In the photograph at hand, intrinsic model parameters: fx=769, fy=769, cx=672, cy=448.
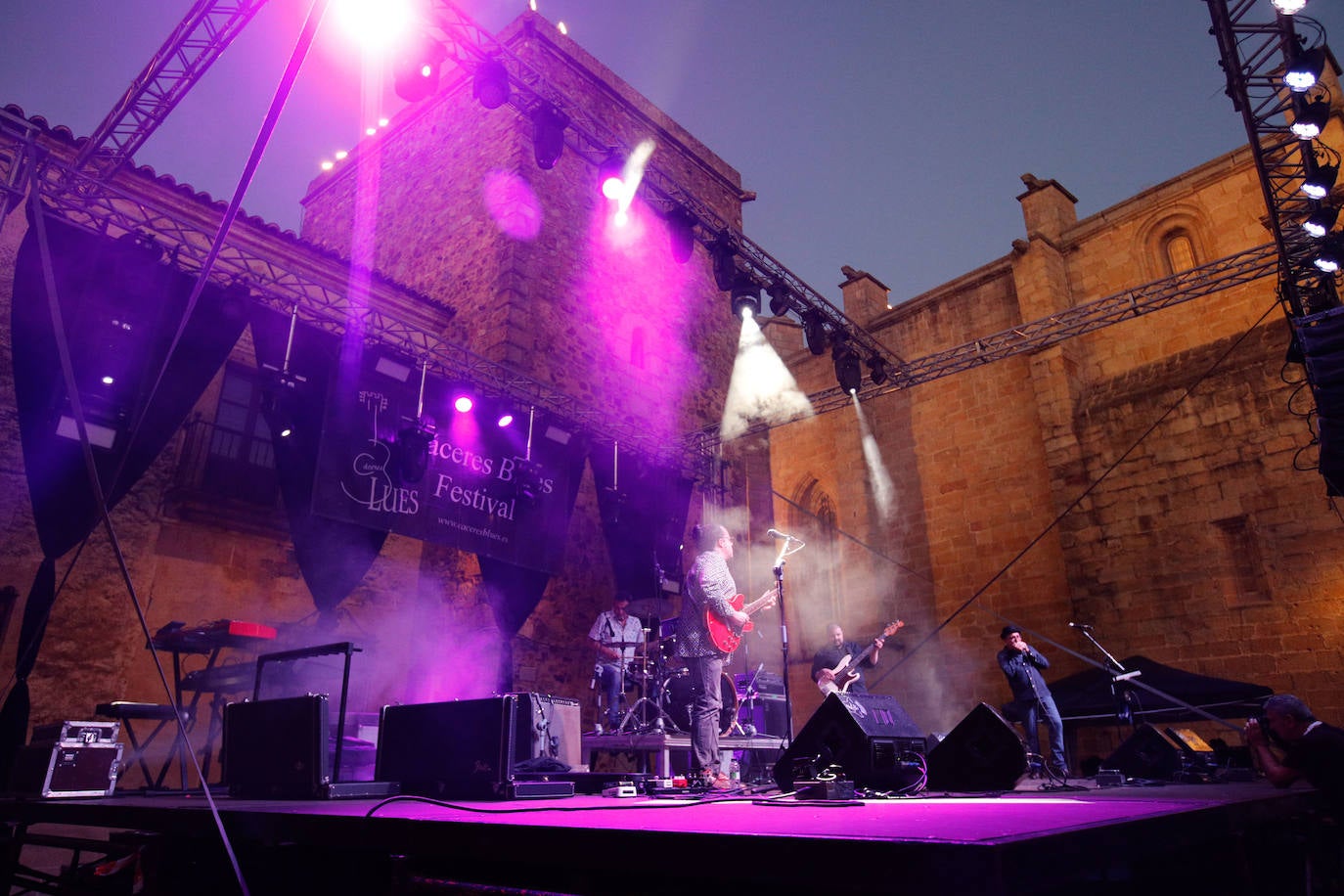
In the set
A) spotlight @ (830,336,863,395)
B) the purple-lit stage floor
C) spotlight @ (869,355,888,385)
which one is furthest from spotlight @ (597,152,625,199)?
the purple-lit stage floor

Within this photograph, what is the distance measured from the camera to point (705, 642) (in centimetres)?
487

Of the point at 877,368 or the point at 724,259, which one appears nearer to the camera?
the point at 724,259

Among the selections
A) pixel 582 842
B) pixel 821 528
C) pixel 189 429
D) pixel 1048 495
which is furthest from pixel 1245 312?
pixel 189 429

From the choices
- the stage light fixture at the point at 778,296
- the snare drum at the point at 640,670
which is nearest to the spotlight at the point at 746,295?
the stage light fixture at the point at 778,296

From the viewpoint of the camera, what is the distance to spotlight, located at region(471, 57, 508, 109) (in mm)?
7262

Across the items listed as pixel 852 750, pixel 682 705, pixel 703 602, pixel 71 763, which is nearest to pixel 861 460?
pixel 682 705

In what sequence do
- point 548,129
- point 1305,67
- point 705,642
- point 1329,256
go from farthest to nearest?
1. point 548,129
2. point 1329,256
3. point 1305,67
4. point 705,642

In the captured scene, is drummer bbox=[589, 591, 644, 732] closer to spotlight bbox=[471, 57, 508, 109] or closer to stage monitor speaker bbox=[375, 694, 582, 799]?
stage monitor speaker bbox=[375, 694, 582, 799]

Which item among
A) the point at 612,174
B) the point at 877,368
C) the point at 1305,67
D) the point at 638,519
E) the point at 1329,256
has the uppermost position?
the point at 612,174

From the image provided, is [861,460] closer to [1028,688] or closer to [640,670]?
[640,670]

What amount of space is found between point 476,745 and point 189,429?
7841 millimetres

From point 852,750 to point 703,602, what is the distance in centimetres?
153

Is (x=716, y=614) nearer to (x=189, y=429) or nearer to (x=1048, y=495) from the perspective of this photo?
(x=189, y=429)

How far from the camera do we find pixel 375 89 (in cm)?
1525
